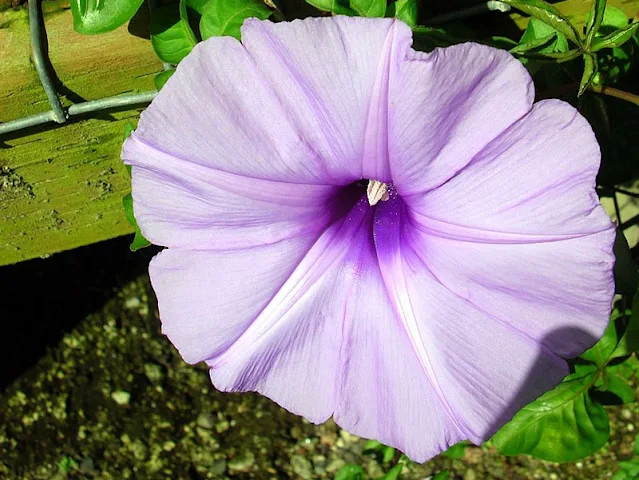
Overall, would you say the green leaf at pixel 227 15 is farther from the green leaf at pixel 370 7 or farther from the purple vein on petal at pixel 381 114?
the purple vein on petal at pixel 381 114

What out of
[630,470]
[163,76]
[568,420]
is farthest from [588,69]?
[630,470]

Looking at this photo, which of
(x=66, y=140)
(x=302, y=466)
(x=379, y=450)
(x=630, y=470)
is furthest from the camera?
(x=302, y=466)

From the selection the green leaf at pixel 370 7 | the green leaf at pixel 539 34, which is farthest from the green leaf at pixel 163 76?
the green leaf at pixel 539 34

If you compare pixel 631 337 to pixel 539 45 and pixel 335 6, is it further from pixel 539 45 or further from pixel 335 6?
pixel 335 6

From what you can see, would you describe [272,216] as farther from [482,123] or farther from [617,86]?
[617,86]

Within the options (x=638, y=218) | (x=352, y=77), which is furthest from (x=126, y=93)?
(x=638, y=218)

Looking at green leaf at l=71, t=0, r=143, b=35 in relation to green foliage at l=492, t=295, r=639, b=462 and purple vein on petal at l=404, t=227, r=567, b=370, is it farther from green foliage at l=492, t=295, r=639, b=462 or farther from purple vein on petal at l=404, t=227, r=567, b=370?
green foliage at l=492, t=295, r=639, b=462
